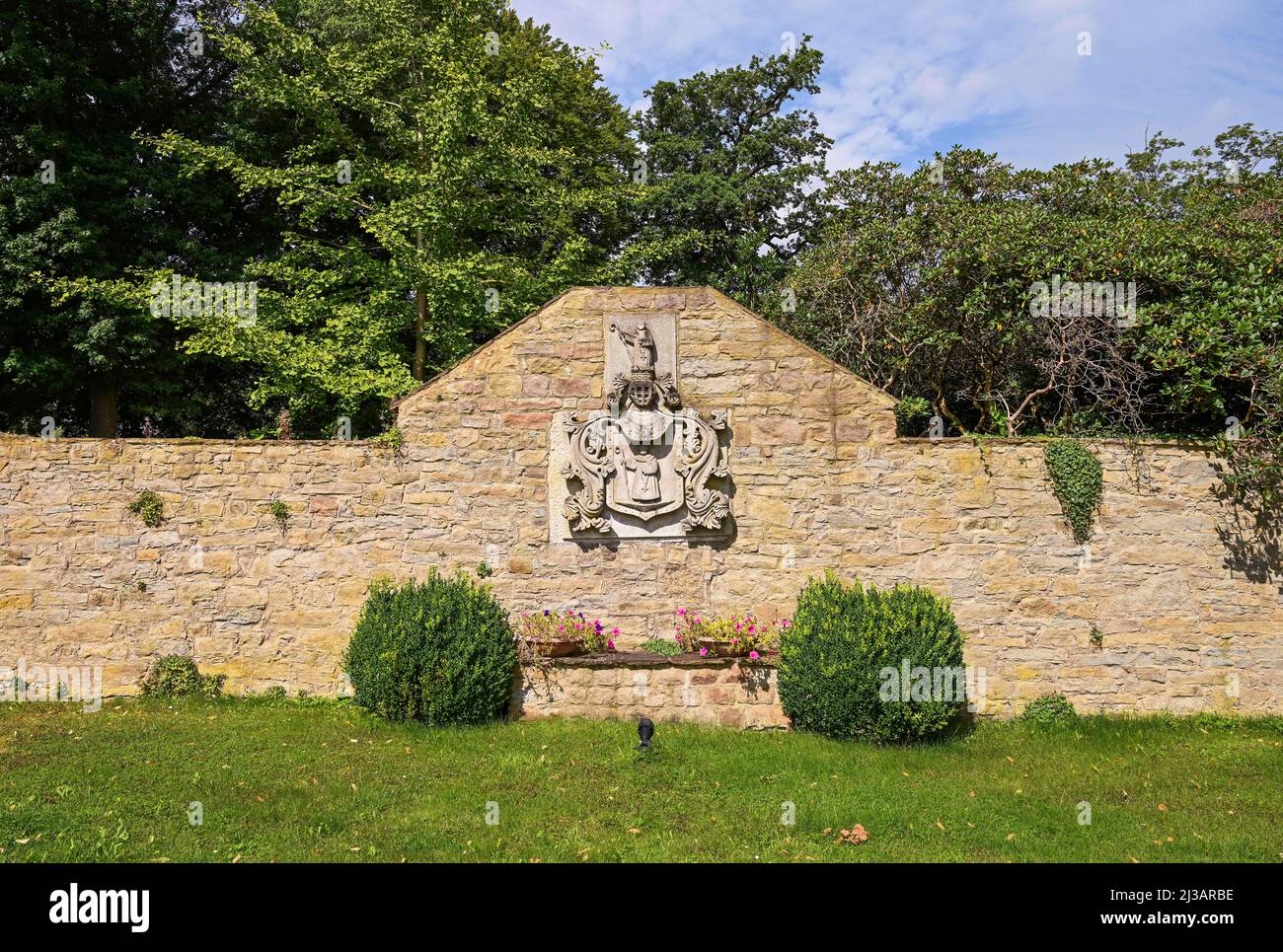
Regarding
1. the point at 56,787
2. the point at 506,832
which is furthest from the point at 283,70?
the point at 506,832

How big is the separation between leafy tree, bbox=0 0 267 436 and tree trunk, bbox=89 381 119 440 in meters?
0.02

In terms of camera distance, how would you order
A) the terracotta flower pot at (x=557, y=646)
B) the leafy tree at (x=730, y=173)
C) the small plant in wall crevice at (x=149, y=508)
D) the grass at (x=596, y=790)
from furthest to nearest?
1. the leafy tree at (x=730, y=173)
2. the small plant in wall crevice at (x=149, y=508)
3. the terracotta flower pot at (x=557, y=646)
4. the grass at (x=596, y=790)

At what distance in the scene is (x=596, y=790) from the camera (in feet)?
19.6

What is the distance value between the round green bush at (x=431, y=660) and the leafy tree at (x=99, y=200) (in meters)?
8.10

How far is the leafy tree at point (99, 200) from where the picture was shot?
11.9 m

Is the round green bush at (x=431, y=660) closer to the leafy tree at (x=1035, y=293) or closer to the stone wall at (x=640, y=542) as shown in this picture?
the stone wall at (x=640, y=542)

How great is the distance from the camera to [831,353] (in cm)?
1244

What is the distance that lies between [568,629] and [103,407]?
11.0 m

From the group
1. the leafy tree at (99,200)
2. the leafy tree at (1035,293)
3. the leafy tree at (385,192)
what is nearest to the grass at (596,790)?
the leafy tree at (1035,293)

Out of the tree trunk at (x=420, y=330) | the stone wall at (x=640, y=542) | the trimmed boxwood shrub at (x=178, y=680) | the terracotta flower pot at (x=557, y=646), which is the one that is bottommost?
the trimmed boxwood shrub at (x=178, y=680)

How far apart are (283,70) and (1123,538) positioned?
50.9 ft

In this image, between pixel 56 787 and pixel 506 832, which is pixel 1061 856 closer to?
pixel 506 832

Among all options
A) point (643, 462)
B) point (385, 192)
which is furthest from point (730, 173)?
point (643, 462)

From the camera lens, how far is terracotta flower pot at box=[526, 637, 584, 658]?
308 inches
